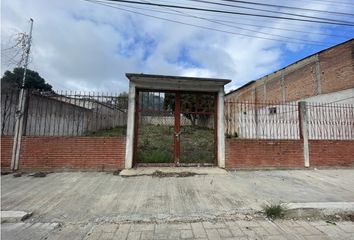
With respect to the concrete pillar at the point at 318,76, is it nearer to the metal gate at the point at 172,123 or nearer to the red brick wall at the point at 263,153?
the red brick wall at the point at 263,153

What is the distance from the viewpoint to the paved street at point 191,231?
338cm

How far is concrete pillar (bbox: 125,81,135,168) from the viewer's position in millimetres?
7324

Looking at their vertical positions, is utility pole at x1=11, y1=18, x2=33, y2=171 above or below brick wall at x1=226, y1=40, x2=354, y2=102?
below

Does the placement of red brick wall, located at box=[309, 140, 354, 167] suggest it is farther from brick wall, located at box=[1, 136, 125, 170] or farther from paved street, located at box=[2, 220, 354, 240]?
brick wall, located at box=[1, 136, 125, 170]

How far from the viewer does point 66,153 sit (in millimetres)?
7160

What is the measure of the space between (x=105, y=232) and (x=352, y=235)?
380 cm

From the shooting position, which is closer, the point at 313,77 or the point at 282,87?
the point at 313,77

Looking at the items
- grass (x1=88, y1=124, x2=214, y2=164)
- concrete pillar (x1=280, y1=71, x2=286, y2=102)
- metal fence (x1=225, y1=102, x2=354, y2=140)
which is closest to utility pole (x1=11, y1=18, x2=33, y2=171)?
grass (x1=88, y1=124, x2=214, y2=164)

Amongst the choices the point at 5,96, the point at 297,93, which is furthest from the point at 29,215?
the point at 297,93

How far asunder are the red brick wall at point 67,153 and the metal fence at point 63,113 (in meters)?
0.42

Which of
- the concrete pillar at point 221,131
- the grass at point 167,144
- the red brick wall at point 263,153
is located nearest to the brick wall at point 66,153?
the grass at point 167,144

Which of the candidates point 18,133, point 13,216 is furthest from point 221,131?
point 18,133

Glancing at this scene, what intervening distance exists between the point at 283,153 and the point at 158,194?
5.11 meters

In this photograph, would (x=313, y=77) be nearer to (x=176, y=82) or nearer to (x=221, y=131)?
(x=221, y=131)
